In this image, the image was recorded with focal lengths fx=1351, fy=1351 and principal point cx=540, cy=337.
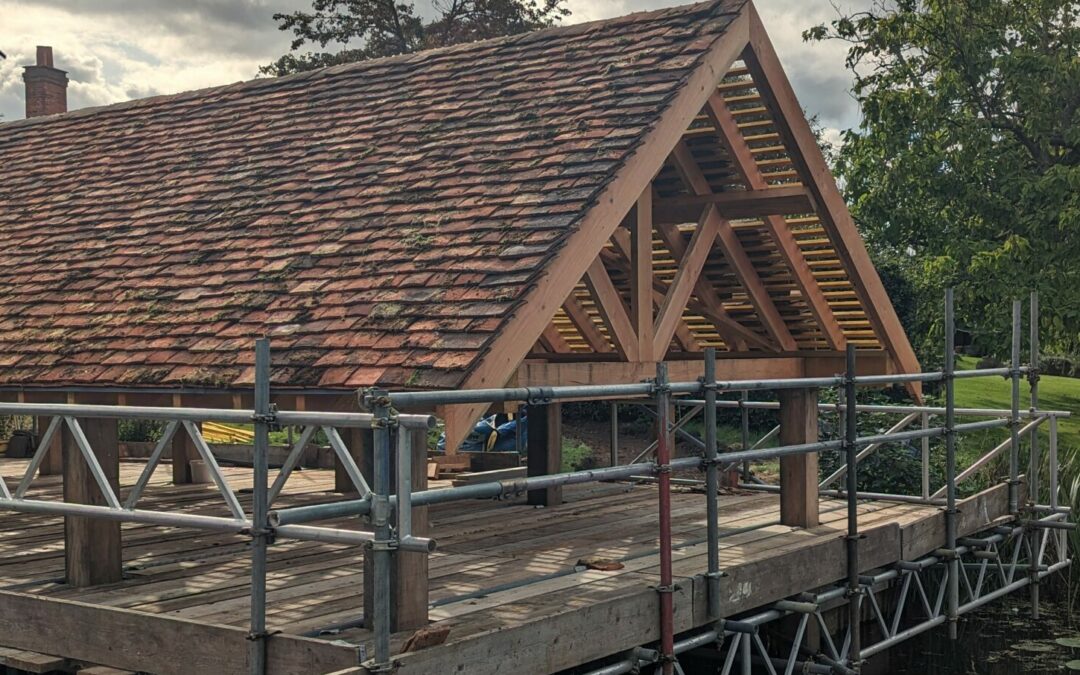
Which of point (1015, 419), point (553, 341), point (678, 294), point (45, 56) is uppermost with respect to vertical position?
point (45, 56)

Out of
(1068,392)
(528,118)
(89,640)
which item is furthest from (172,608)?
(1068,392)

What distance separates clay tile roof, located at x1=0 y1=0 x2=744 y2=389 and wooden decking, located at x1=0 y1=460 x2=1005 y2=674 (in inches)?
49.1

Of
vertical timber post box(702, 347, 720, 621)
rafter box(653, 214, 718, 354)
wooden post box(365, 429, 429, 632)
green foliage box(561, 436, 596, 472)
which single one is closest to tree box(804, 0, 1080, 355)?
green foliage box(561, 436, 596, 472)

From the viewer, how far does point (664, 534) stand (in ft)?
24.4

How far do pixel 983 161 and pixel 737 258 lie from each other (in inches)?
398

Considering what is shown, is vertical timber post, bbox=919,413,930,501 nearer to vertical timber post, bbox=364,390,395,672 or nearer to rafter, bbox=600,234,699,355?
rafter, bbox=600,234,699,355

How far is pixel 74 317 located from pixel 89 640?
410 cm

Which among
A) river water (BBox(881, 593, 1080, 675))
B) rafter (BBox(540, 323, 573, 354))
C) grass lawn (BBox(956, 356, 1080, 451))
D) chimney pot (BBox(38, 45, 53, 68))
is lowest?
river water (BBox(881, 593, 1080, 675))

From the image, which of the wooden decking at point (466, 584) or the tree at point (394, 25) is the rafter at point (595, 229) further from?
the tree at point (394, 25)

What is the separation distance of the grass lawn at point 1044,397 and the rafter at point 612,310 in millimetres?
14161

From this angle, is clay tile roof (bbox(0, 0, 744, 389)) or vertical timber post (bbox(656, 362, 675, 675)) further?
clay tile roof (bbox(0, 0, 744, 389))

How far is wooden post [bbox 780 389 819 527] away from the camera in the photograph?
9.98m

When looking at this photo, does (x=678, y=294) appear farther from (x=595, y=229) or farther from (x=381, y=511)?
(x=381, y=511)

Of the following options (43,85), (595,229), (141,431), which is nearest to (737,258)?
(595,229)
